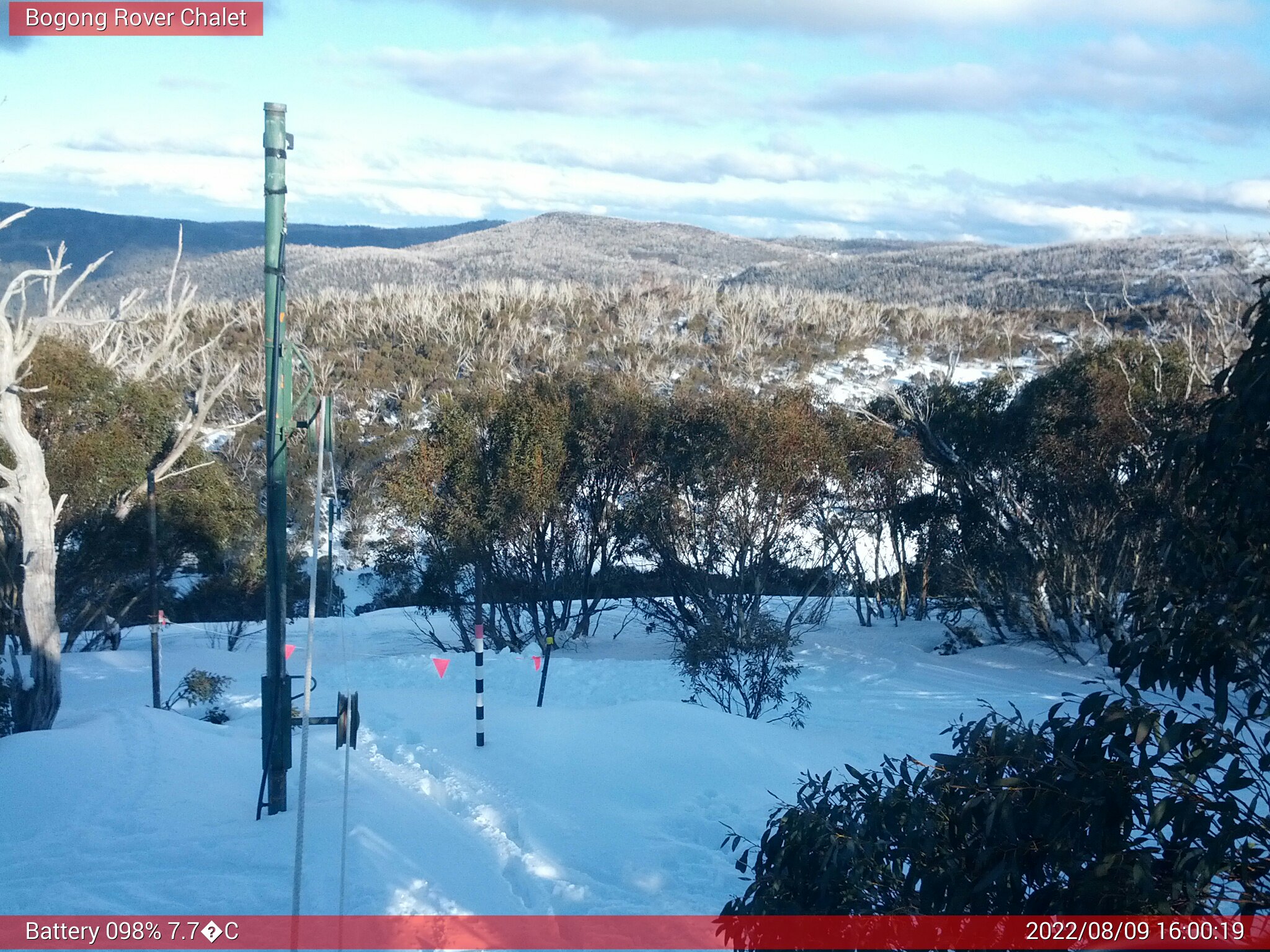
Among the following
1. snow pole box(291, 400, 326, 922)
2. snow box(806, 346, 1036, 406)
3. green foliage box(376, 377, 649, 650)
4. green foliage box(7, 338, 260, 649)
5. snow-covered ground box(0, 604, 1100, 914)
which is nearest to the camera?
snow pole box(291, 400, 326, 922)

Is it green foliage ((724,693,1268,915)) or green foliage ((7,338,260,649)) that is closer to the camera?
green foliage ((724,693,1268,915))

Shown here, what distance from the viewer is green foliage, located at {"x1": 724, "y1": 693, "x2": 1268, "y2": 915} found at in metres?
2.43

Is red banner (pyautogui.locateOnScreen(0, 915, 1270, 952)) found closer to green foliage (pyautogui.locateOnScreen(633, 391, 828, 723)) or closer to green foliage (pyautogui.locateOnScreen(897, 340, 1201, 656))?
green foliage (pyautogui.locateOnScreen(633, 391, 828, 723))

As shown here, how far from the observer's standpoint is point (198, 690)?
41.7 feet

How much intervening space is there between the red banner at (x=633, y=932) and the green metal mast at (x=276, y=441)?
156 cm

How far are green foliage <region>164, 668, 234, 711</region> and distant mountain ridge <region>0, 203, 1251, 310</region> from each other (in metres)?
33.1

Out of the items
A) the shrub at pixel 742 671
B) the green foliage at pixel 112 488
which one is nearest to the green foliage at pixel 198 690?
the green foliage at pixel 112 488

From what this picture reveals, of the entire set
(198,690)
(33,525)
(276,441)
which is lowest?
(198,690)

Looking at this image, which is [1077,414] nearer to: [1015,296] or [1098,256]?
[1015,296]

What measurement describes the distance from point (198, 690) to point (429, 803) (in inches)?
275

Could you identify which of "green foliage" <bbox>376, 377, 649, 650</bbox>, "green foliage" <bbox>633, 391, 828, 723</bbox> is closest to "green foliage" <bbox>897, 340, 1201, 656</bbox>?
"green foliage" <bbox>633, 391, 828, 723</bbox>

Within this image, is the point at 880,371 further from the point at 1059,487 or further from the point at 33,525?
the point at 33,525

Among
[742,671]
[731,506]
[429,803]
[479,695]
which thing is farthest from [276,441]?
[731,506]

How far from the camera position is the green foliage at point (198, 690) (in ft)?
41.4
